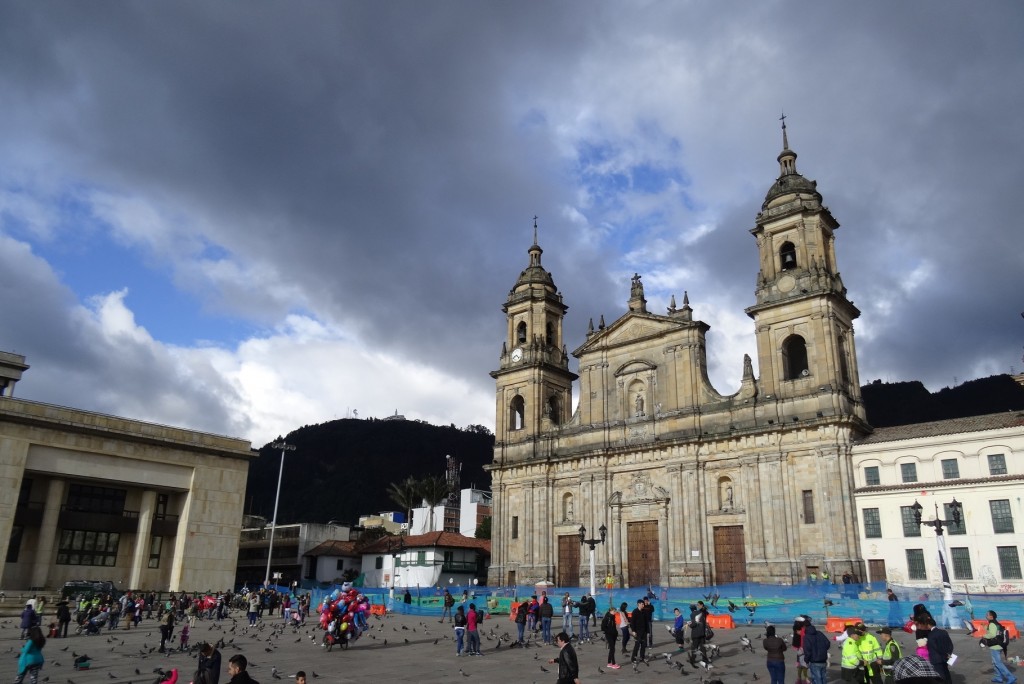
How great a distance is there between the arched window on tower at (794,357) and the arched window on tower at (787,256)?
15.1 ft

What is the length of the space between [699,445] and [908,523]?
12.0 meters

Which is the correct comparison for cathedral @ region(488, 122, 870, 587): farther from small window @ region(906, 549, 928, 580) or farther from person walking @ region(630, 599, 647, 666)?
person walking @ region(630, 599, 647, 666)

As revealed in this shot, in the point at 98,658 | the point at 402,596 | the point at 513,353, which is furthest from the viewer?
the point at 513,353

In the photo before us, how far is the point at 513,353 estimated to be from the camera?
58.7 m

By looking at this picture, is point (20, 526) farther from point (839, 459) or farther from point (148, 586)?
point (839, 459)

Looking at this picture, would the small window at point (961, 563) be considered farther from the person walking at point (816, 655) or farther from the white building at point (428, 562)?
the white building at point (428, 562)

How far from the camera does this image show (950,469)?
3703 cm

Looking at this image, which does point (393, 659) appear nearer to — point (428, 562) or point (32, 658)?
point (32, 658)

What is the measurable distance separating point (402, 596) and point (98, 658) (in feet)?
76.9

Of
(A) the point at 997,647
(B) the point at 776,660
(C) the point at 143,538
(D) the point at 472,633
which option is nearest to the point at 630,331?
(D) the point at 472,633

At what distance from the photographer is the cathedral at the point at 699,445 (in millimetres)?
40688

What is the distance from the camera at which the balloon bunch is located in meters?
23.6

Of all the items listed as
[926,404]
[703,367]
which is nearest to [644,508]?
[703,367]

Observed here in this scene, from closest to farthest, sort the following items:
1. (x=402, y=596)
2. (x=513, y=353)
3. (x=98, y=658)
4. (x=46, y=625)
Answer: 1. (x=98, y=658)
2. (x=46, y=625)
3. (x=402, y=596)
4. (x=513, y=353)
